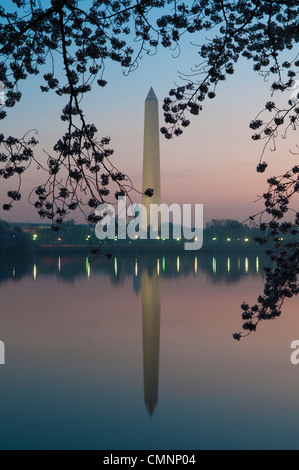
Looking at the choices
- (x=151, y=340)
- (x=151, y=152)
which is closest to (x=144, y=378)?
(x=151, y=340)

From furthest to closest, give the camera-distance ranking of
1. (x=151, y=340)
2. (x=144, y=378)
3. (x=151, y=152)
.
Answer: (x=151, y=152)
(x=151, y=340)
(x=144, y=378)

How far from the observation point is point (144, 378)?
422 inches

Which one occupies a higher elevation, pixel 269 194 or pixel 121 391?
pixel 269 194

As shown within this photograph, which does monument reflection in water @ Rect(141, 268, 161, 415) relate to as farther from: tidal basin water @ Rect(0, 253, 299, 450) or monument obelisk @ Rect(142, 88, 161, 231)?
monument obelisk @ Rect(142, 88, 161, 231)

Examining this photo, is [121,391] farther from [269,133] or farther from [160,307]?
[160,307]

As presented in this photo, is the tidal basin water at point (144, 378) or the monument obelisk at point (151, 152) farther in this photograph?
the monument obelisk at point (151, 152)

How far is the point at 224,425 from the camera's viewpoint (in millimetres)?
7934

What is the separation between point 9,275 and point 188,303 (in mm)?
19578

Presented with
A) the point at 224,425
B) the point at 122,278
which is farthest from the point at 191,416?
the point at 122,278

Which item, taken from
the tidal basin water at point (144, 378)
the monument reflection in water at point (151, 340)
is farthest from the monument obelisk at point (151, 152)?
the tidal basin water at point (144, 378)

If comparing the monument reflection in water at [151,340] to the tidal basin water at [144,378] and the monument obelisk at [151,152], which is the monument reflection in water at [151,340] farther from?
the monument obelisk at [151,152]

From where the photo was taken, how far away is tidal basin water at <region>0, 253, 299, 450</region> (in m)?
7.61

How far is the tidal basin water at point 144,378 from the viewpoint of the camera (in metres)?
7.61

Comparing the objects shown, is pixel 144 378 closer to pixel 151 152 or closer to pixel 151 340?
pixel 151 340
